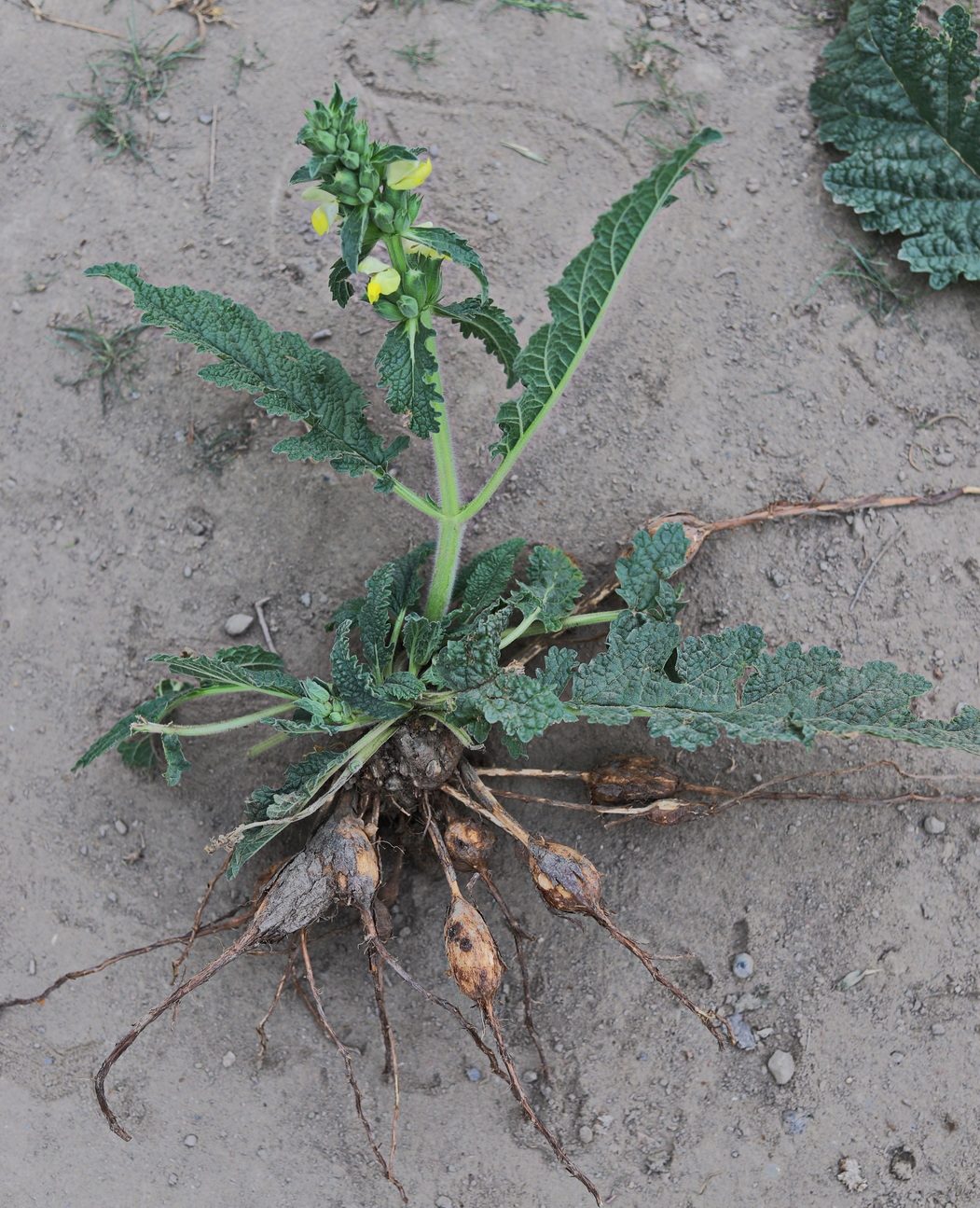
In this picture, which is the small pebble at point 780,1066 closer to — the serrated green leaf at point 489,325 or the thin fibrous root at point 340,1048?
the thin fibrous root at point 340,1048

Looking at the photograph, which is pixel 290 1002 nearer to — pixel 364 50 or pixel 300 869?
pixel 300 869

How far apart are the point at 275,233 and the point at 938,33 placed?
72.5 inches

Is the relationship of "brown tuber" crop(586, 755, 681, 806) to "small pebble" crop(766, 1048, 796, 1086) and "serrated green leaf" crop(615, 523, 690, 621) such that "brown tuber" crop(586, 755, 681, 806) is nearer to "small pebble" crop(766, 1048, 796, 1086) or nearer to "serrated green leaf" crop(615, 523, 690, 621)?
"serrated green leaf" crop(615, 523, 690, 621)

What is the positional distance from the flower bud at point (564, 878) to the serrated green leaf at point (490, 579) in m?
0.53

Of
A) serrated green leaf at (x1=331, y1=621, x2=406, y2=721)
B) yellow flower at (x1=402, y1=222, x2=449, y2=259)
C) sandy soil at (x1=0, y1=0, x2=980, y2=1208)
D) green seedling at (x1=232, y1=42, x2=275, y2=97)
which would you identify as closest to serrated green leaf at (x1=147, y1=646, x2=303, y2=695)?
serrated green leaf at (x1=331, y1=621, x2=406, y2=721)

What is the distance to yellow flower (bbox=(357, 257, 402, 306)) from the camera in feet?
5.41

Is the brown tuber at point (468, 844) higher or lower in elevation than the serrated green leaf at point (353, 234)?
lower

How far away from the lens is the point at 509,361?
2.04 meters

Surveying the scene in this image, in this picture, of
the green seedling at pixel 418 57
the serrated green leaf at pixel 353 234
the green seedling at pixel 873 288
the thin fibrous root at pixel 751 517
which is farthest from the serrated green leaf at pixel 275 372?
the green seedling at pixel 873 288

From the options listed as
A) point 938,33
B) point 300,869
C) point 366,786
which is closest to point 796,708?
point 366,786

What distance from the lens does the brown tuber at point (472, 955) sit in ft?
6.30

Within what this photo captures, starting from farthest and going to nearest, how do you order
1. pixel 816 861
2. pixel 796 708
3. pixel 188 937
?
pixel 816 861, pixel 188 937, pixel 796 708

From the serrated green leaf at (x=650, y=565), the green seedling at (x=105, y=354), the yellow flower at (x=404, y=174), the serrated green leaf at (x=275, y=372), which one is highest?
the yellow flower at (x=404, y=174)

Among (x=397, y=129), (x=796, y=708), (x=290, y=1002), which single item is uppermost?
(x=397, y=129)
